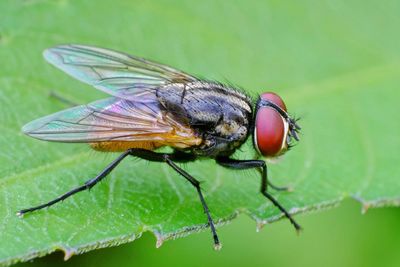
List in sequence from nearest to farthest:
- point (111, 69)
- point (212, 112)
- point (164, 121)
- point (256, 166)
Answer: point (164, 121) → point (212, 112) → point (256, 166) → point (111, 69)

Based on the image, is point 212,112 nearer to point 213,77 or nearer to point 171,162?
point 171,162

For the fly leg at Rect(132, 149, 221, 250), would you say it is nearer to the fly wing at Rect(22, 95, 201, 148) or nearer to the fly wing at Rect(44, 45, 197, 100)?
the fly wing at Rect(22, 95, 201, 148)

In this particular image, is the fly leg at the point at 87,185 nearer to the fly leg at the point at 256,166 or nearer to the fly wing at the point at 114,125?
the fly wing at the point at 114,125

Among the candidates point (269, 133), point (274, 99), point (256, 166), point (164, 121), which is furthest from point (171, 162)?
point (274, 99)

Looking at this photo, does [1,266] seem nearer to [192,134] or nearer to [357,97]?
[192,134]

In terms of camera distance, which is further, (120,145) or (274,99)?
(274,99)

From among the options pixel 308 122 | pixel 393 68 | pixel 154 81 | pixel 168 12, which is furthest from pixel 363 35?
pixel 154 81
